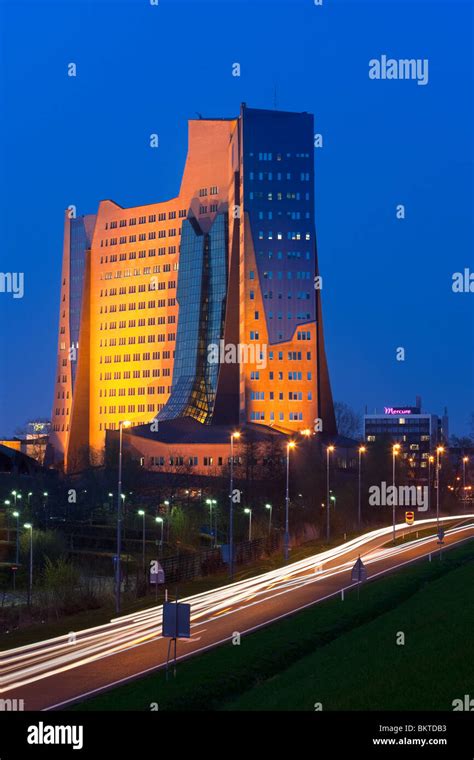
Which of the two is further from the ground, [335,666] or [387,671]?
[387,671]

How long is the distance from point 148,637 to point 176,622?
10.9 meters

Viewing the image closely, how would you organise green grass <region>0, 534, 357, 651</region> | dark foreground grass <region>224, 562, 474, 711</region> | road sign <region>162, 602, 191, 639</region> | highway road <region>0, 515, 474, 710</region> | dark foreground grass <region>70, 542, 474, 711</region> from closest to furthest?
dark foreground grass <region>224, 562, 474, 711</region>
dark foreground grass <region>70, 542, 474, 711</region>
road sign <region>162, 602, 191, 639</region>
highway road <region>0, 515, 474, 710</region>
green grass <region>0, 534, 357, 651</region>

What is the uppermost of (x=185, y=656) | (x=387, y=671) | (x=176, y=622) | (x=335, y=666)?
(x=176, y=622)

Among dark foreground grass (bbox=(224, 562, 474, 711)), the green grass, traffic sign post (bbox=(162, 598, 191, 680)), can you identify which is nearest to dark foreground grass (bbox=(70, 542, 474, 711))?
dark foreground grass (bbox=(224, 562, 474, 711))

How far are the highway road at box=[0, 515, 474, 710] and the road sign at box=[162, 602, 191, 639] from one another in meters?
2.38

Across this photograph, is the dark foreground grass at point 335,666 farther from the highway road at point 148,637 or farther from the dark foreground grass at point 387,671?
the highway road at point 148,637

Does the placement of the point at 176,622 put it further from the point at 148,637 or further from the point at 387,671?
the point at 148,637

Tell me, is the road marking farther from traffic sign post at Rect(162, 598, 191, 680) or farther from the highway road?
traffic sign post at Rect(162, 598, 191, 680)

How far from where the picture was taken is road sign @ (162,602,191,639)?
28594 mm

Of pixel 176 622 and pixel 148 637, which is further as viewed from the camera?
pixel 148 637

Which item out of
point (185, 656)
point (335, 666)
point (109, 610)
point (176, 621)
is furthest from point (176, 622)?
point (109, 610)

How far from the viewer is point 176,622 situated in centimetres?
2858

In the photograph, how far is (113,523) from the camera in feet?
368

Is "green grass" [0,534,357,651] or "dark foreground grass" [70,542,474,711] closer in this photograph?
"dark foreground grass" [70,542,474,711]
